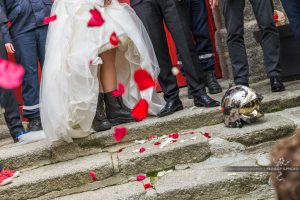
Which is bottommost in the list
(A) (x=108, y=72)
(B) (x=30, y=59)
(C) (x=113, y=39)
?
(A) (x=108, y=72)

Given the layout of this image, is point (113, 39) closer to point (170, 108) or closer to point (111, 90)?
point (111, 90)

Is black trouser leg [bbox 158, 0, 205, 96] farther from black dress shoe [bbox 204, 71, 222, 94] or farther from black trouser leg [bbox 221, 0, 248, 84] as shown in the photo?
black dress shoe [bbox 204, 71, 222, 94]

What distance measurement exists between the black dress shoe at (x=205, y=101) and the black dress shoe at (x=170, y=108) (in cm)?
15

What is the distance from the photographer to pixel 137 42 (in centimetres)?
418

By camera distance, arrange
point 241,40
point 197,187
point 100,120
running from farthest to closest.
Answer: point 241,40 → point 100,120 → point 197,187

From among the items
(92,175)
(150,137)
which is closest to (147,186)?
(92,175)

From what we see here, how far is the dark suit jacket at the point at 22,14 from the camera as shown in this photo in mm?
4527

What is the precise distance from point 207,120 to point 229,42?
77cm

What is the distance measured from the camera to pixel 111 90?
4.26 m

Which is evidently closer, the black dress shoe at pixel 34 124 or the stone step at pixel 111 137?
the stone step at pixel 111 137

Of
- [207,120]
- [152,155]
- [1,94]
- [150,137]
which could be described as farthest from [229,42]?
[1,94]

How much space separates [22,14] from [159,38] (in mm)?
1225

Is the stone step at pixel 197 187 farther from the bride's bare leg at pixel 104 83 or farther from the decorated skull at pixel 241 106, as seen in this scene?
the bride's bare leg at pixel 104 83

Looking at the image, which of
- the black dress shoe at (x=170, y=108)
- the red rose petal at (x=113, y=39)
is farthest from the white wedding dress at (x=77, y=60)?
the black dress shoe at (x=170, y=108)
